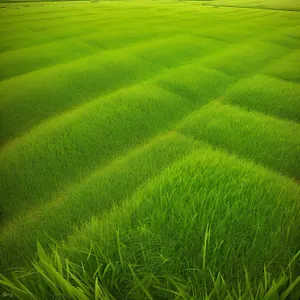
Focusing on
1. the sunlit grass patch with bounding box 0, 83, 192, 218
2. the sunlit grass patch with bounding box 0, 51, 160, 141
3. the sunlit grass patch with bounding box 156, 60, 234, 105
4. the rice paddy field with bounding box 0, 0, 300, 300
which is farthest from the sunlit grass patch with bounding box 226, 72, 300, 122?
the sunlit grass patch with bounding box 0, 51, 160, 141

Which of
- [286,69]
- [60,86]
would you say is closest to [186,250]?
[60,86]

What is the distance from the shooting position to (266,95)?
4570 mm

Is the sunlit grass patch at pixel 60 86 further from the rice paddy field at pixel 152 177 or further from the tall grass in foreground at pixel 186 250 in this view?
the tall grass in foreground at pixel 186 250

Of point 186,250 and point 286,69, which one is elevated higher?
Result: point 286,69

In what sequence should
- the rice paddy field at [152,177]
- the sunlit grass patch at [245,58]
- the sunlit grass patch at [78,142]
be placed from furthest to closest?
1. the sunlit grass patch at [245,58]
2. the sunlit grass patch at [78,142]
3. the rice paddy field at [152,177]

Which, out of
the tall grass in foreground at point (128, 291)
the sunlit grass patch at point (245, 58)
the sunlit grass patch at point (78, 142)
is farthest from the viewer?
the sunlit grass patch at point (245, 58)

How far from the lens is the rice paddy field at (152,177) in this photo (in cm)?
120

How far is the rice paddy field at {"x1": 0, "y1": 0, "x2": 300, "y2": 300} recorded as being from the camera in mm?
1199

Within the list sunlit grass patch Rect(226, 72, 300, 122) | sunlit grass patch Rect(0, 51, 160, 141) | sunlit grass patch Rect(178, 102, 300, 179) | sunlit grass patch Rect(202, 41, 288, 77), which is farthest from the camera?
sunlit grass patch Rect(202, 41, 288, 77)

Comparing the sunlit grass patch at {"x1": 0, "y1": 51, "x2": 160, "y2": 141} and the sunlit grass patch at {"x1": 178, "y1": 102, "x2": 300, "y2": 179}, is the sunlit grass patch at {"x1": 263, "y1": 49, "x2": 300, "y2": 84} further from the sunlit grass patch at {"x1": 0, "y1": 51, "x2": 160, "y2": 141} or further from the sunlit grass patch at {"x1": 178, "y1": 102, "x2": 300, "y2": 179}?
the sunlit grass patch at {"x1": 0, "y1": 51, "x2": 160, "y2": 141}

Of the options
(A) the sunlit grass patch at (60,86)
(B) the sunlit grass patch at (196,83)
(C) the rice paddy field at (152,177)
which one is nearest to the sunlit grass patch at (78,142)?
(C) the rice paddy field at (152,177)

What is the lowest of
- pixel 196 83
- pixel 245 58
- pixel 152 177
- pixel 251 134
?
pixel 152 177

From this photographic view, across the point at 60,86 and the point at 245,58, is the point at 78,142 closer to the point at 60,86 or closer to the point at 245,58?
the point at 60,86

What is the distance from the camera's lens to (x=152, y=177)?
2434 mm
